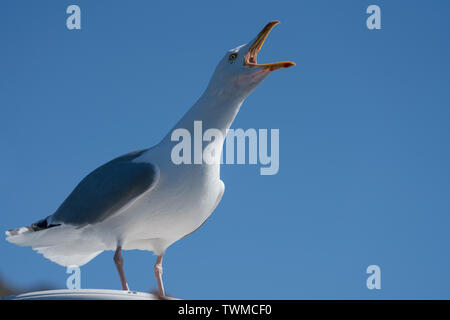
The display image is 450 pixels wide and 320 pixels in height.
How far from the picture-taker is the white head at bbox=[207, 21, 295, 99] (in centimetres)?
653

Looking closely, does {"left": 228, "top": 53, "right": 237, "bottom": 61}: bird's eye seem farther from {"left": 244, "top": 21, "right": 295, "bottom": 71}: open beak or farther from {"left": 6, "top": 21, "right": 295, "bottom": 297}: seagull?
{"left": 244, "top": 21, "right": 295, "bottom": 71}: open beak

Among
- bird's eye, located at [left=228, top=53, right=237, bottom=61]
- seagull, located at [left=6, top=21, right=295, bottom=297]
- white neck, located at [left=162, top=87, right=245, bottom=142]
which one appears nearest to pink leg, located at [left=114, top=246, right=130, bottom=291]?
seagull, located at [left=6, top=21, right=295, bottom=297]

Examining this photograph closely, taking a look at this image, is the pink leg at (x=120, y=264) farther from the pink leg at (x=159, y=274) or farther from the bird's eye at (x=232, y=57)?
the bird's eye at (x=232, y=57)

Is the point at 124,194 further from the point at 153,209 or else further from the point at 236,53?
the point at 236,53

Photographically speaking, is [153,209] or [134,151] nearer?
[153,209]

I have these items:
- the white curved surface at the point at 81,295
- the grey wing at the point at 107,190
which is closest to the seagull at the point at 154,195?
the grey wing at the point at 107,190

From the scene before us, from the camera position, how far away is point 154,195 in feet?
20.6

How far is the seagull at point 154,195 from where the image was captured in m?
6.29

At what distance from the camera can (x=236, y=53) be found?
6.75 meters

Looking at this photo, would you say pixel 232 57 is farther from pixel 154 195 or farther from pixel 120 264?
pixel 120 264
